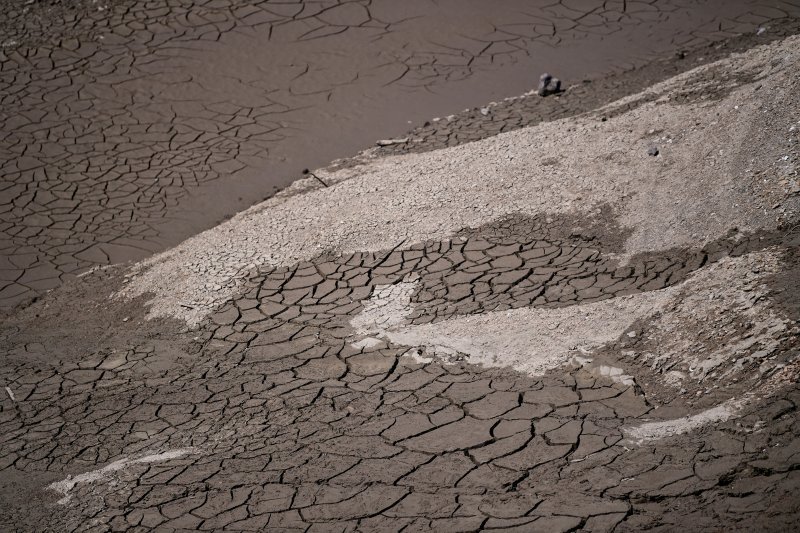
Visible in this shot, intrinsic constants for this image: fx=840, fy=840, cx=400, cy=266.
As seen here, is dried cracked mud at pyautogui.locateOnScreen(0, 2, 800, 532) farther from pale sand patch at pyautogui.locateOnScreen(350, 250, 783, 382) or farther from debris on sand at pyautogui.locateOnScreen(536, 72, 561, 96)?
debris on sand at pyautogui.locateOnScreen(536, 72, 561, 96)

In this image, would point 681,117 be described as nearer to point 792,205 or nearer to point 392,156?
point 792,205

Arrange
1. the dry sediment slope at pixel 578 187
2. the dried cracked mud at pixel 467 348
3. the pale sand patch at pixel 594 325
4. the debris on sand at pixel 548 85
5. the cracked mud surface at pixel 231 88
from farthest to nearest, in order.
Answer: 1. the debris on sand at pixel 548 85
2. the cracked mud surface at pixel 231 88
3. the dry sediment slope at pixel 578 187
4. the pale sand patch at pixel 594 325
5. the dried cracked mud at pixel 467 348

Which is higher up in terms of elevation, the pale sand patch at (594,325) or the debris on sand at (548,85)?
the debris on sand at (548,85)

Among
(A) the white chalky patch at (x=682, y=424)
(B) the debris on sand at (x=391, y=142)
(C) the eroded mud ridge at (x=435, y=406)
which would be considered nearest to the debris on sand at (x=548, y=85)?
(B) the debris on sand at (x=391, y=142)

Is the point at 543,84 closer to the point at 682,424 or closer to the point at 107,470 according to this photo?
the point at 682,424

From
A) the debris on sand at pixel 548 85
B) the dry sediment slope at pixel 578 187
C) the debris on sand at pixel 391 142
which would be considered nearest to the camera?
the dry sediment slope at pixel 578 187

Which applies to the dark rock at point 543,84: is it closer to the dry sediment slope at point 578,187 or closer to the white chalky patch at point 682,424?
the dry sediment slope at point 578,187

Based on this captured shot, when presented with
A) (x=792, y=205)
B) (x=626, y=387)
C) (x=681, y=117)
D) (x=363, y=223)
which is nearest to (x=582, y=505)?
(x=626, y=387)
